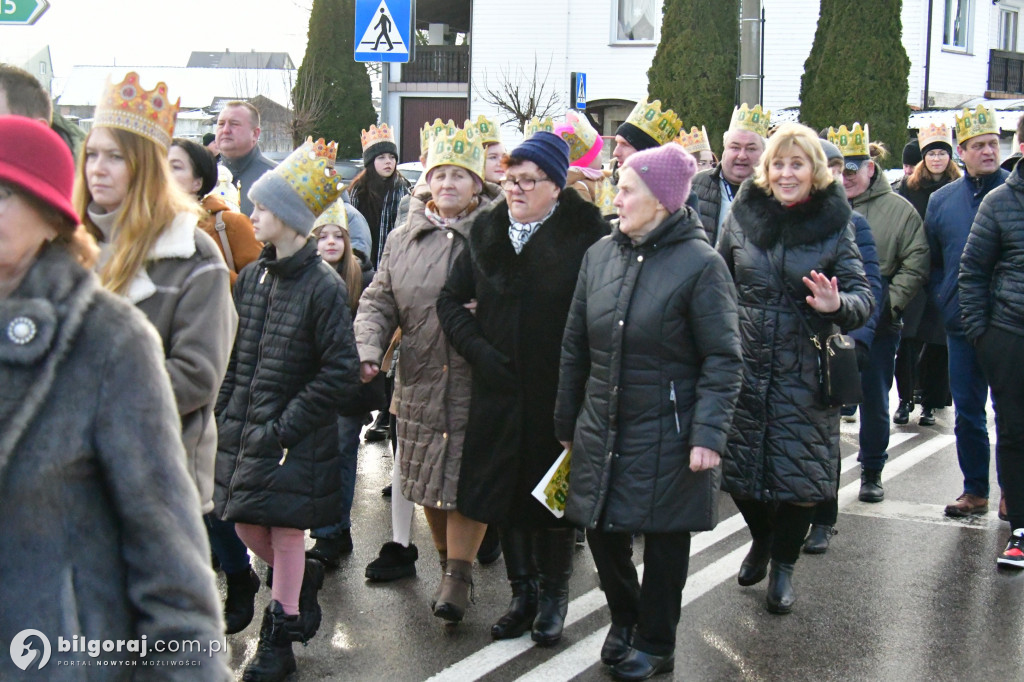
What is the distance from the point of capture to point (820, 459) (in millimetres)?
5371

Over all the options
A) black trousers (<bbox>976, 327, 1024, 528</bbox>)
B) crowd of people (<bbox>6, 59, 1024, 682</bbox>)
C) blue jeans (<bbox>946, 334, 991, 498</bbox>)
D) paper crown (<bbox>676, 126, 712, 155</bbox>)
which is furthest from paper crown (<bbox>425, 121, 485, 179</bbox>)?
paper crown (<bbox>676, 126, 712, 155</bbox>)

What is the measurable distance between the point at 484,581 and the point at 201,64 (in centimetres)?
11787

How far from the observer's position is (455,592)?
16.8ft

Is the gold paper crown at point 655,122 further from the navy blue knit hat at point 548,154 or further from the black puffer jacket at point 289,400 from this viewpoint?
the black puffer jacket at point 289,400

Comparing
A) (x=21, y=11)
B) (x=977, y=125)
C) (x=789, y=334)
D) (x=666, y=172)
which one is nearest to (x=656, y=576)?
(x=789, y=334)

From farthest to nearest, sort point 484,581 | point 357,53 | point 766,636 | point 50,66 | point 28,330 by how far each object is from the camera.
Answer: point 50,66
point 357,53
point 484,581
point 766,636
point 28,330

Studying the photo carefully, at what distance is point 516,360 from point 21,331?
3.10m

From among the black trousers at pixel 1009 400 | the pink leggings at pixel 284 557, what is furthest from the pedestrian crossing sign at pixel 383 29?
the pink leggings at pixel 284 557

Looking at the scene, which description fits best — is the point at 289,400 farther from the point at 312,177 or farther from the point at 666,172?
the point at 666,172

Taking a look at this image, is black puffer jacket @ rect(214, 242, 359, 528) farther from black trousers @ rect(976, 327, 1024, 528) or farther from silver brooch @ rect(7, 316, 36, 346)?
black trousers @ rect(976, 327, 1024, 528)

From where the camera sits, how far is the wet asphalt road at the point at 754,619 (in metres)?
4.75

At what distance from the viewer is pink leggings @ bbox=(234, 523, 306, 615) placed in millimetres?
4648

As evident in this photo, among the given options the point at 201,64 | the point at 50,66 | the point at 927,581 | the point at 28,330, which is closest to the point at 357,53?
the point at 50,66

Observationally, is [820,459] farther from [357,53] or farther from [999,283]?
[357,53]
